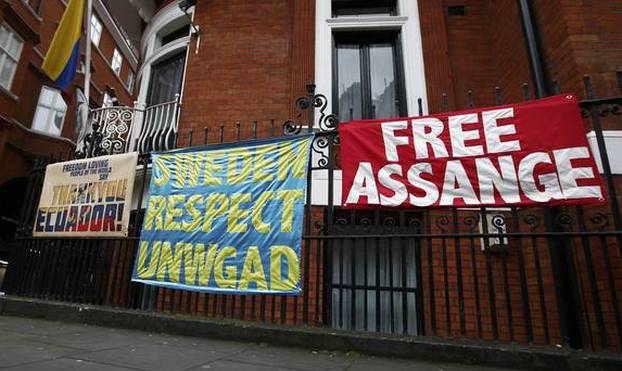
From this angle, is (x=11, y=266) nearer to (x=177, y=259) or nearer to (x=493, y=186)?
(x=177, y=259)

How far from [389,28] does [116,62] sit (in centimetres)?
1849

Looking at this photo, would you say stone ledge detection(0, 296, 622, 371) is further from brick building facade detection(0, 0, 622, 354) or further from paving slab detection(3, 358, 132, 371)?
paving slab detection(3, 358, 132, 371)

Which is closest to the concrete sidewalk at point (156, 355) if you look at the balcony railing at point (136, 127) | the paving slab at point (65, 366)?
the paving slab at point (65, 366)

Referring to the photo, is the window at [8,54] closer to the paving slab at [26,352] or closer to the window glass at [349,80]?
the window glass at [349,80]

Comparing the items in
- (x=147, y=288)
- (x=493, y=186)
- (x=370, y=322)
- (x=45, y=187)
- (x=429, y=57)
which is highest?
(x=429, y=57)

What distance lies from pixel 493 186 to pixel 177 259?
133 inches

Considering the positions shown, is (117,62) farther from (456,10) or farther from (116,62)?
(456,10)

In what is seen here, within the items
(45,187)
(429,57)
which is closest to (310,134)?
(429,57)

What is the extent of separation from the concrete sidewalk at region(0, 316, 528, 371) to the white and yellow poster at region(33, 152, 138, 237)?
172 centimetres

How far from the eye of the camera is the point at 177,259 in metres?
4.21

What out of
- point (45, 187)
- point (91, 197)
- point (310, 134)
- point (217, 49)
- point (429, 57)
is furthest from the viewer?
point (217, 49)

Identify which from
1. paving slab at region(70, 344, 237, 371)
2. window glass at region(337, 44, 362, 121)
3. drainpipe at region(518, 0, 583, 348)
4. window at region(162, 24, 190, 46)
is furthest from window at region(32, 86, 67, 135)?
drainpipe at region(518, 0, 583, 348)

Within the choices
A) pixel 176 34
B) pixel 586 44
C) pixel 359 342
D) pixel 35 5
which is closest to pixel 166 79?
pixel 176 34

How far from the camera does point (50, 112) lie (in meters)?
14.5
